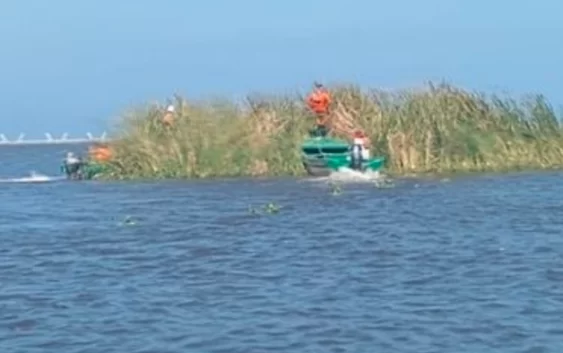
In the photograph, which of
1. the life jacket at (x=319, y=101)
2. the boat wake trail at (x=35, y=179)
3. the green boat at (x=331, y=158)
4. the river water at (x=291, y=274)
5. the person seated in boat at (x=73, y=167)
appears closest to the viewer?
the river water at (x=291, y=274)

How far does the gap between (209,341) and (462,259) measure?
5.35m

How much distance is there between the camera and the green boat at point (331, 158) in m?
31.4

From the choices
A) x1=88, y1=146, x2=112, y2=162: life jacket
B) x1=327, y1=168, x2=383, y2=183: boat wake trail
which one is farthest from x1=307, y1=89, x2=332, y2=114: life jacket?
x1=88, y1=146, x2=112, y2=162: life jacket

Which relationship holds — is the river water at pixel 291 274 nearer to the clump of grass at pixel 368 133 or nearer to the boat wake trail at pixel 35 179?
the clump of grass at pixel 368 133

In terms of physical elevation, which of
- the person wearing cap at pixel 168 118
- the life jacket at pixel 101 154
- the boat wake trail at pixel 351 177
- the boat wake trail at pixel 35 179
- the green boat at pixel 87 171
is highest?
the person wearing cap at pixel 168 118

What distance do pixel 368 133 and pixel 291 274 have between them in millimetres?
17186

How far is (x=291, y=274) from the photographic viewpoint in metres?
15.9

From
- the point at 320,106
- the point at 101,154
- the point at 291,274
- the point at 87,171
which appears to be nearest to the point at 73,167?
the point at 87,171

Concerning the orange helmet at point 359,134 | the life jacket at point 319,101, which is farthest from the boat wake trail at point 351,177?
the life jacket at point 319,101

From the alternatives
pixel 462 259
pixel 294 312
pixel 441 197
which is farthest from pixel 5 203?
pixel 294 312

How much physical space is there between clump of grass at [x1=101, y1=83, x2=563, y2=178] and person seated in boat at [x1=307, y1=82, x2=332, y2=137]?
291mm

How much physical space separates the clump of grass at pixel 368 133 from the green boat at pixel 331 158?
1.12 metres

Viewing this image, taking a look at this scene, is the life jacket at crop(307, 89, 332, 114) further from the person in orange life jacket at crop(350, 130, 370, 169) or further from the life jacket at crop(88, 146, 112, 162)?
the life jacket at crop(88, 146, 112, 162)

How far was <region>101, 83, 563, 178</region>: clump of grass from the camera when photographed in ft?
108
